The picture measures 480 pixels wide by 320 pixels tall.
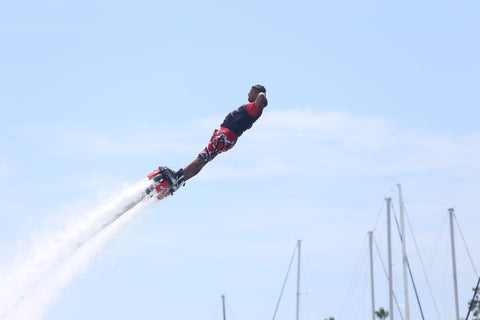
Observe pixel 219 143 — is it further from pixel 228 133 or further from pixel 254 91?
pixel 254 91

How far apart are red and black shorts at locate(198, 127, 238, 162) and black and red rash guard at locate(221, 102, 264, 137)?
189mm

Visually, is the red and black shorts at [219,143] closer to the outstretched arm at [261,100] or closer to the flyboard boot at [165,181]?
the flyboard boot at [165,181]

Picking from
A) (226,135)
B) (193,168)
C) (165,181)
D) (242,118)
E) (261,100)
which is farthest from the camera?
(165,181)

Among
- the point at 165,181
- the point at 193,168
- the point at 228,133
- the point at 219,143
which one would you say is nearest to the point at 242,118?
the point at 228,133

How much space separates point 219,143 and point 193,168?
159cm

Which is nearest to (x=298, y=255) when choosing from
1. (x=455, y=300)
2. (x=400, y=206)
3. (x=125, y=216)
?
(x=400, y=206)

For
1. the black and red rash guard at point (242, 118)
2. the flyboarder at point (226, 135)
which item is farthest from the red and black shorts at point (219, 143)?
the black and red rash guard at point (242, 118)

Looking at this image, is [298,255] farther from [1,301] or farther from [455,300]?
[1,301]

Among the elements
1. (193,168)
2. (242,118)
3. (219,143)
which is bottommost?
(193,168)

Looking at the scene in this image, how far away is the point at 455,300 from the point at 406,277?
4.95 meters

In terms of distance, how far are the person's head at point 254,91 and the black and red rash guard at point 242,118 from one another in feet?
1.10

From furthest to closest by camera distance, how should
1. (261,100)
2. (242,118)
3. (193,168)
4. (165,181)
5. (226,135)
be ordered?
(165,181) → (193,168) → (226,135) → (242,118) → (261,100)

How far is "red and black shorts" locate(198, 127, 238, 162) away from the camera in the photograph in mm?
34250

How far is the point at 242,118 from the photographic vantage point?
3388 cm
